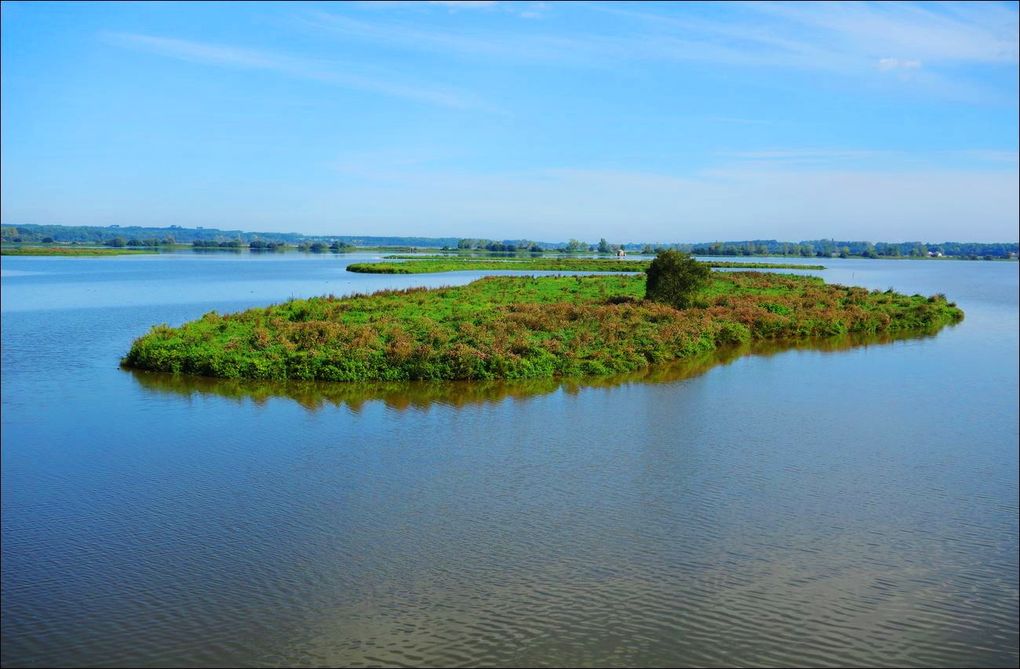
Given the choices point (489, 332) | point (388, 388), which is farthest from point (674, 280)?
point (388, 388)

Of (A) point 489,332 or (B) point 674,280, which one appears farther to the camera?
(B) point 674,280

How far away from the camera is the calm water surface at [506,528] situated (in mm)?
11039

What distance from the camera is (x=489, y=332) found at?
33.4 m

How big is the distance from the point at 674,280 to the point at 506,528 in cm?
3321

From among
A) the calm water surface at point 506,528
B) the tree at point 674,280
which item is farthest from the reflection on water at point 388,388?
the tree at point 674,280

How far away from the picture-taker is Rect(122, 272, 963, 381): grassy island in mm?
29297

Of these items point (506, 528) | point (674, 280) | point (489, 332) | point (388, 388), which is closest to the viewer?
point (506, 528)

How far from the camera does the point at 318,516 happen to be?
15.3m

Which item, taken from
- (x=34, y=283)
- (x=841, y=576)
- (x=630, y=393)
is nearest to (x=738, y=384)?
(x=630, y=393)

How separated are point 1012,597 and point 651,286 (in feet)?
115

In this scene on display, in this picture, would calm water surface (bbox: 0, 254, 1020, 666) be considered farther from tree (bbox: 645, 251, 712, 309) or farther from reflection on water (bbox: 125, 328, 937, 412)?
tree (bbox: 645, 251, 712, 309)

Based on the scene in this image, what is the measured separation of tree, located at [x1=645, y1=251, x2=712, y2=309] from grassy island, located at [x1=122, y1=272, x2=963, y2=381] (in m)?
1.43

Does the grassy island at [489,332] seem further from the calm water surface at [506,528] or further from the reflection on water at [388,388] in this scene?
the calm water surface at [506,528]

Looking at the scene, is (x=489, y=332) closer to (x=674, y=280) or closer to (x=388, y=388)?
(x=388, y=388)
